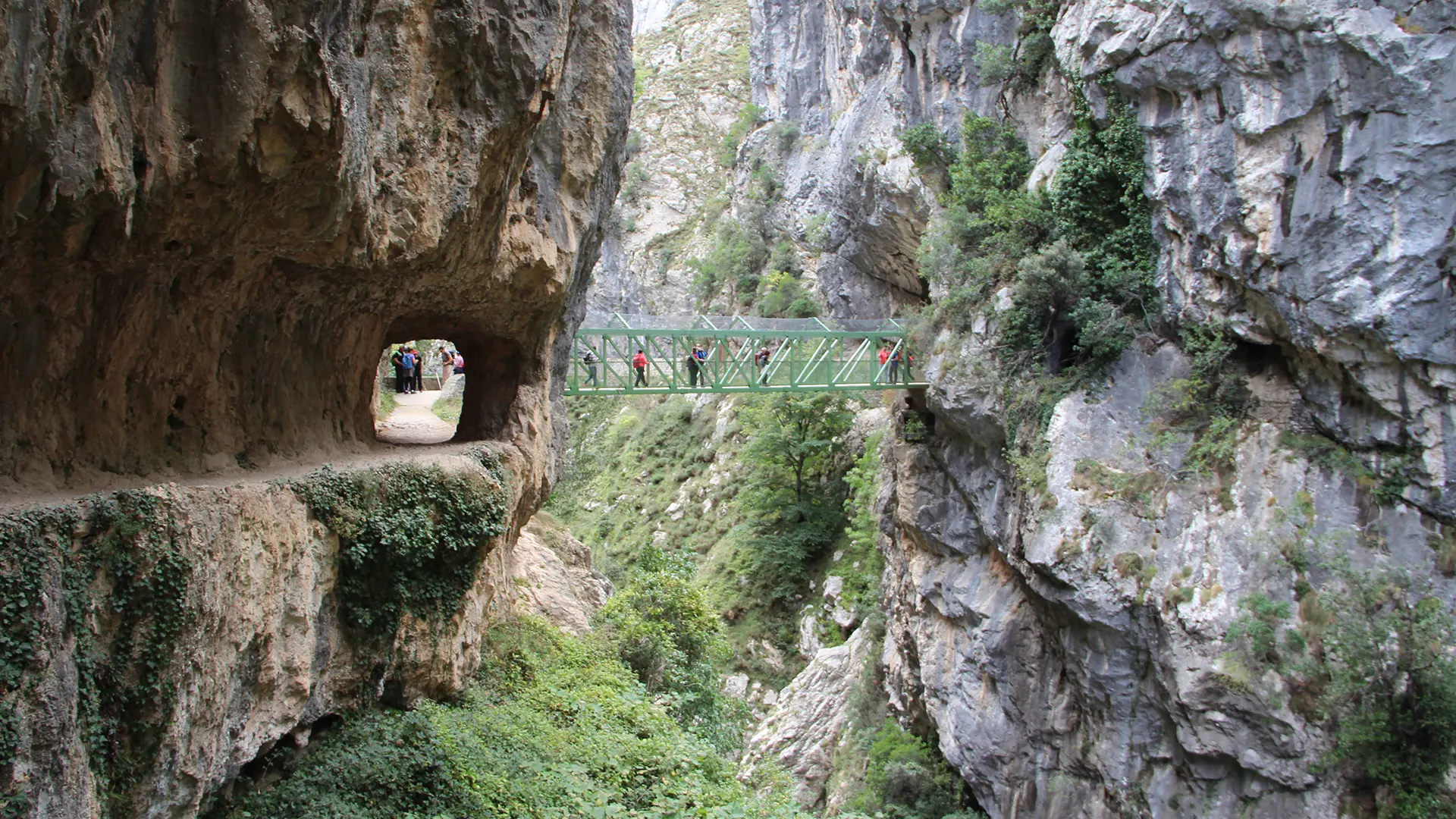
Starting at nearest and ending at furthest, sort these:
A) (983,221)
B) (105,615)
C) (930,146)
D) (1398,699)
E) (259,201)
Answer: (105,615) < (259,201) < (1398,699) < (983,221) < (930,146)

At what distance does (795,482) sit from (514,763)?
21.3 m

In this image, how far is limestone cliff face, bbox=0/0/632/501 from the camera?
4789 mm

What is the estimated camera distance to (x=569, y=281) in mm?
11438

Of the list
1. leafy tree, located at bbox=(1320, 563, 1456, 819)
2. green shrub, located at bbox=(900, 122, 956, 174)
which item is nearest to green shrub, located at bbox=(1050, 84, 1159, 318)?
green shrub, located at bbox=(900, 122, 956, 174)

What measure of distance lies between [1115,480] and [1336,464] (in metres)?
3.09

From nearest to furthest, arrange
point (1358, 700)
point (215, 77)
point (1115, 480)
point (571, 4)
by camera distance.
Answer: point (215, 77)
point (571, 4)
point (1358, 700)
point (1115, 480)

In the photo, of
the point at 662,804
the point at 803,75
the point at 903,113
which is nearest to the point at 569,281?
the point at 662,804

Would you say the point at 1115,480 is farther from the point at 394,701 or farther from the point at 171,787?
the point at 171,787

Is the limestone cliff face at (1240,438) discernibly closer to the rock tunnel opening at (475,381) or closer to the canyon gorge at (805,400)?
the canyon gorge at (805,400)

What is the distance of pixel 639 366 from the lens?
19.1 metres

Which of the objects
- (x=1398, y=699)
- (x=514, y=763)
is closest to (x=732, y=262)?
(x=1398, y=699)

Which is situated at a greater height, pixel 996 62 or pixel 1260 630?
pixel 996 62

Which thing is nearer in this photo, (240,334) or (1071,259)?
(240,334)

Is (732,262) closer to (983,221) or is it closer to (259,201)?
(983,221)
